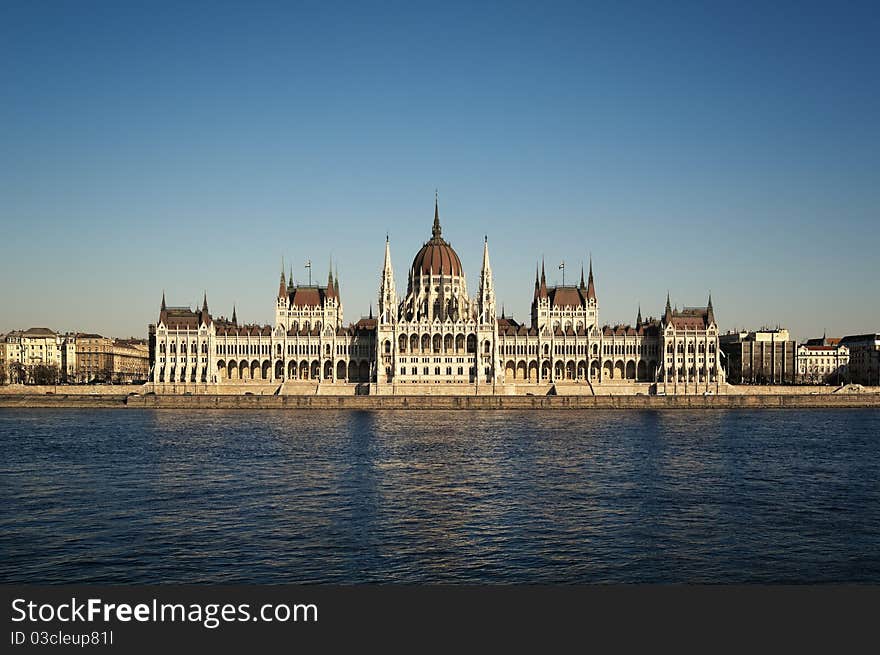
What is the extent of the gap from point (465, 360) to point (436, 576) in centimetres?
10704

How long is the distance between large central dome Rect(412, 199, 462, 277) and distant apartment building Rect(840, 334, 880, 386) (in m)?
74.5

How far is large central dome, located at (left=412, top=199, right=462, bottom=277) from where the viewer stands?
140750mm

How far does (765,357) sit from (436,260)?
64974 mm

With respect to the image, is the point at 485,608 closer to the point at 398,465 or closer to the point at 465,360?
the point at 398,465

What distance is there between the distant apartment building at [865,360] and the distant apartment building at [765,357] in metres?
10.6

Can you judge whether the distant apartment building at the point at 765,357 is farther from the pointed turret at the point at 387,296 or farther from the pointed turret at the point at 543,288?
the pointed turret at the point at 387,296

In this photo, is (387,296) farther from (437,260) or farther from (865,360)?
(865,360)

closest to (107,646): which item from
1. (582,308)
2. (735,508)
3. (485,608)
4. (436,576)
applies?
(485,608)

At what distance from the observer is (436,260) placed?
14162cm

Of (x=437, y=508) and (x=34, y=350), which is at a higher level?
(x=34, y=350)

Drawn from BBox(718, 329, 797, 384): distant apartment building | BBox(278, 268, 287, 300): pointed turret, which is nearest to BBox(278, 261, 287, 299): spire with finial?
BBox(278, 268, 287, 300): pointed turret

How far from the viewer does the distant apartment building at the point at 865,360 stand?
16362cm

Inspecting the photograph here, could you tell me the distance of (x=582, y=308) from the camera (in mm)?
146250

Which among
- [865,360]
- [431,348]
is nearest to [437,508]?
[431,348]
